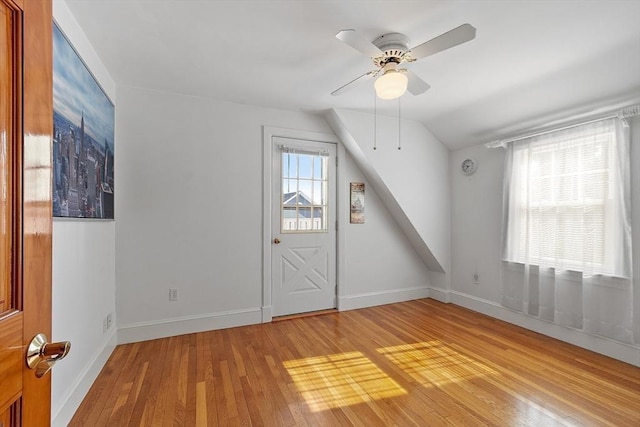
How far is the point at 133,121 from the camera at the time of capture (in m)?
2.82

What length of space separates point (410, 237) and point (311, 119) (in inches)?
85.0

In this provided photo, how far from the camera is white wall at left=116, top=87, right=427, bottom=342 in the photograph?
281 cm

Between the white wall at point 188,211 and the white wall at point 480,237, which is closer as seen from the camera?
the white wall at point 188,211

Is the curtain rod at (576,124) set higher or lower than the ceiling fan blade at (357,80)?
lower

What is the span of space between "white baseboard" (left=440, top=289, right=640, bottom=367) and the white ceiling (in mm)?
2080

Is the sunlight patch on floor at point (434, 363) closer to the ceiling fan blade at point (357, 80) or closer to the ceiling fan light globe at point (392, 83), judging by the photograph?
the ceiling fan light globe at point (392, 83)

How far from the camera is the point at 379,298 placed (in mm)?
4012

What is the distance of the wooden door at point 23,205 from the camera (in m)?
0.58

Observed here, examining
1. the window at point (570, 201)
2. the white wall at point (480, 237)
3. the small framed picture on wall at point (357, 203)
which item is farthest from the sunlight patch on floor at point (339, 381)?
the window at point (570, 201)

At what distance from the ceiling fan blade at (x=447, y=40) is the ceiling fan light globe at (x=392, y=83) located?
172 mm

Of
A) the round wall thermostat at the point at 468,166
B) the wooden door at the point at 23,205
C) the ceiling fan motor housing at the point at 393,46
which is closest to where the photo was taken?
the wooden door at the point at 23,205

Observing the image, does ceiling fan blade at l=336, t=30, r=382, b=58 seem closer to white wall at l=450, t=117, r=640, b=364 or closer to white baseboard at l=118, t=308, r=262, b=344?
white wall at l=450, t=117, r=640, b=364

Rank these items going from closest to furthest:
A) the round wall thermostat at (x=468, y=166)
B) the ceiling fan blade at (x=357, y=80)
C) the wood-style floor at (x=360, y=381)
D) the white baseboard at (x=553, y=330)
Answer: the wood-style floor at (x=360, y=381) → the ceiling fan blade at (x=357, y=80) → the white baseboard at (x=553, y=330) → the round wall thermostat at (x=468, y=166)

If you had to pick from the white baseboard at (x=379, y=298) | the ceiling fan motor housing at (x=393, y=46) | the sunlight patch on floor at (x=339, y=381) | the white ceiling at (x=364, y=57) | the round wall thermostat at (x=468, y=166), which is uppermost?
the white ceiling at (x=364, y=57)
